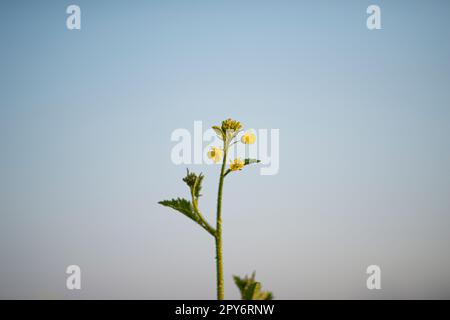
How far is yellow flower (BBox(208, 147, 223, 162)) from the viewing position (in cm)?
327

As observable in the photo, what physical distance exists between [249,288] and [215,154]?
1197 mm

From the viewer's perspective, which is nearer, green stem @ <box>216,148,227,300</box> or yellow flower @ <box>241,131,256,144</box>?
green stem @ <box>216,148,227,300</box>

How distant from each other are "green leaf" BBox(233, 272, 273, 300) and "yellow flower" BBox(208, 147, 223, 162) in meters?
1.04

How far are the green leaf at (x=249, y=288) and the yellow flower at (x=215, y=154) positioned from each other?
1.04 metres

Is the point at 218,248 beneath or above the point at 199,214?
beneath

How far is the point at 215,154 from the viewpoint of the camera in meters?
3.29

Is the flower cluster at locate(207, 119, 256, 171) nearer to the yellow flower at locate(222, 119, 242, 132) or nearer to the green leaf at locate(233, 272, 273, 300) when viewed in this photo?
the yellow flower at locate(222, 119, 242, 132)

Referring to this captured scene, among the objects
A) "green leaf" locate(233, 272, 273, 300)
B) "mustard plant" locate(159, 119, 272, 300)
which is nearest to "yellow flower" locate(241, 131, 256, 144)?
A: "mustard plant" locate(159, 119, 272, 300)

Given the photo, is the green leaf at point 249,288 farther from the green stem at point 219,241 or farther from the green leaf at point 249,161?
the green leaf at point 249,161

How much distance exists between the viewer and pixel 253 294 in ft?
8.70
